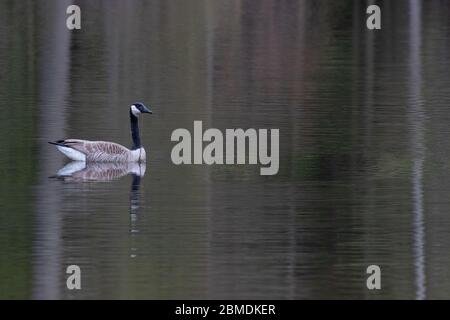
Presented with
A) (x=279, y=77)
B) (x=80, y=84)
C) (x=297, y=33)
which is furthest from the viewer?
(x=297, y=33)

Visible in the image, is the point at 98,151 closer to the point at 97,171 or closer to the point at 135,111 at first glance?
the point at 97,171

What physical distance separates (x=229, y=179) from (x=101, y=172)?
184 cm

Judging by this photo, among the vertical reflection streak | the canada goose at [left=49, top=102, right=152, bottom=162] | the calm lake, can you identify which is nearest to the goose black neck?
the canada goose at [left=49, top=102, right=152, bottom=162]

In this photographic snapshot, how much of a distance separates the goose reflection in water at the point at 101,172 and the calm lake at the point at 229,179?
38mm

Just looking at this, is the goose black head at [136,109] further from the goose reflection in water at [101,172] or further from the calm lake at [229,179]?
the goose reflection in water at [101,172]

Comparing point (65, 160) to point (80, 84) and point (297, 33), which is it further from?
point (297, 33)

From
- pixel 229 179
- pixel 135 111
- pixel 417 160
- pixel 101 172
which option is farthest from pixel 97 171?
pixel 417 160

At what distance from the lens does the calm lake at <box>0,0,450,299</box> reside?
54.0 feet

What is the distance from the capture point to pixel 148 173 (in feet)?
73.2

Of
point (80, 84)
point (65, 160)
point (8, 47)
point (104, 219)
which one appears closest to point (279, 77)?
point (80, 84)

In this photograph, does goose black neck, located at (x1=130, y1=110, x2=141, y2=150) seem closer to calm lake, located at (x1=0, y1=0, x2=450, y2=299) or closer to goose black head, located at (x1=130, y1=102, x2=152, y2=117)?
calm lake, located at (x1=0, y1=0, x2=450, y2=299)

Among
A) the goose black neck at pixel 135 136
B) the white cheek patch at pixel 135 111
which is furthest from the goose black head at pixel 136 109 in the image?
the goose black neck at pixel 135 136

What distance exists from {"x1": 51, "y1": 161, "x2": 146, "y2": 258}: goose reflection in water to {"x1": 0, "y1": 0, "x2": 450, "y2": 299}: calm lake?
0.13 feet
